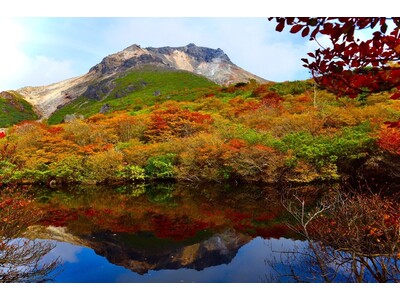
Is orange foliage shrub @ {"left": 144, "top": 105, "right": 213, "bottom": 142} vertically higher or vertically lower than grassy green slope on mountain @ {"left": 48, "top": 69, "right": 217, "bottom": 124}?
lower

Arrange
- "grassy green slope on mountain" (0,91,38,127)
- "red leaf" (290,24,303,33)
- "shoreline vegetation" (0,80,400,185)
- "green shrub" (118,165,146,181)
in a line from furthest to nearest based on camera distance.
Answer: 1. "grassy green slope on mountain" (0,91,38,127)
2. "green shrub" (118,165,146,181)
3. "shoreline vegetation" (0,80,400,185)
4. "red leaf" (290,24,303,33)

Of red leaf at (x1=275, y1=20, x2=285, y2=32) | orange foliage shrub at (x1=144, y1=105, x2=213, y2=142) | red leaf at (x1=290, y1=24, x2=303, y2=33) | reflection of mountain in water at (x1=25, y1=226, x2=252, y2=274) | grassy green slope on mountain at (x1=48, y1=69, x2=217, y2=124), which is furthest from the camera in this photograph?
grassy green slope on mountain at (x1=48, y1=69, x2=217, y2=124)

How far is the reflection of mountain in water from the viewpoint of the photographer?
9.59m

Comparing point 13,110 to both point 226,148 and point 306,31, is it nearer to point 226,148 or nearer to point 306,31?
point 226,148

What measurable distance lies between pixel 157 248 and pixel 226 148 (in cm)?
1146

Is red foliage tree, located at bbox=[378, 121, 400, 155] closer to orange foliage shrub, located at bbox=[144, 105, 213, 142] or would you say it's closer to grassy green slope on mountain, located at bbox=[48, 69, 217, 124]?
orange foliage shrub, located at bbox=[144, 105, 213, 142]

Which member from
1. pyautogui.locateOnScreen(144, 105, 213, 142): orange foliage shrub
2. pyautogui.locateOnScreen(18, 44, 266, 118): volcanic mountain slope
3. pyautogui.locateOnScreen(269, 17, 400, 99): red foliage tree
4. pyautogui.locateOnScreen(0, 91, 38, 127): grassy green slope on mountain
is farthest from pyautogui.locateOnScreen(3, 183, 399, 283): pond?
pyautogui.locateOnScreen(18, 44, 266, 118): volcanic mountain slope

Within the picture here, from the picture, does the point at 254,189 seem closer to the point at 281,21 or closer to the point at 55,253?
the point at 55,253

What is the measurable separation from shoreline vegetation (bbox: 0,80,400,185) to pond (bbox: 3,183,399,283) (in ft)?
6.82

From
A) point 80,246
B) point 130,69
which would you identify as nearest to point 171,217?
point 80,246

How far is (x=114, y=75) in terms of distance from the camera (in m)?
106

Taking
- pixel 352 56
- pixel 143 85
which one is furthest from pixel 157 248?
pixel 143 85

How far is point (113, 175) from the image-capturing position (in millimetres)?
24625

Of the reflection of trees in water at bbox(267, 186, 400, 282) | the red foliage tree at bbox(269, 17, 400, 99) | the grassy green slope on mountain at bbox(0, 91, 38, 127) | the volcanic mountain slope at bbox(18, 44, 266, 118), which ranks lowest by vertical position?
the reflection of trees in water at bbox(267, 186, 400, 282)
